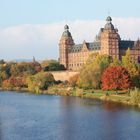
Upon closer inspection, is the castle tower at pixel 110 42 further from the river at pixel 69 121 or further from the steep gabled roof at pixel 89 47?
the river at pixel 69 121

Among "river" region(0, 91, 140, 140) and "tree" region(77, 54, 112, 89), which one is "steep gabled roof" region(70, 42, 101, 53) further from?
"river" region(0, 91, 140, 140)

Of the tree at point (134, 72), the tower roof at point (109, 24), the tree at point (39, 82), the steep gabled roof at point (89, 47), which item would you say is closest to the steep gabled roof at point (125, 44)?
the tower roof at point (109, 24)

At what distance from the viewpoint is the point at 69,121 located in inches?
1501

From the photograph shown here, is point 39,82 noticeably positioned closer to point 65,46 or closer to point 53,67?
point 53,67

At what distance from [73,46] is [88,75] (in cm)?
4544

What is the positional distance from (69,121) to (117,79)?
2030 cm

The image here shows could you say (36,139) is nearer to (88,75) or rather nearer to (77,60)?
(88,75)

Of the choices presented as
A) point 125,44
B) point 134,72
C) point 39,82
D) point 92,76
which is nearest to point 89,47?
point 125,44

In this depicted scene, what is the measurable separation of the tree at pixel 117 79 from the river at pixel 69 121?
220 inches

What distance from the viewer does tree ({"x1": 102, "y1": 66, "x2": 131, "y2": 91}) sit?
187ft

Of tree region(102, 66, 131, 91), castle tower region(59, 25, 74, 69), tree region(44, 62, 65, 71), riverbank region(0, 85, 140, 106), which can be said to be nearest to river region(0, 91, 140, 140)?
riverbank region(0, 85, 140, 106)

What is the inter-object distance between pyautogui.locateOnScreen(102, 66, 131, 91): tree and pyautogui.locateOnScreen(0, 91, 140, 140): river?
5587 mm

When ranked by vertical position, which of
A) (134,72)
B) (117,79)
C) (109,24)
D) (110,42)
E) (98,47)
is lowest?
(117,79)

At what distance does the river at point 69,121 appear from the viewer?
106 ft
